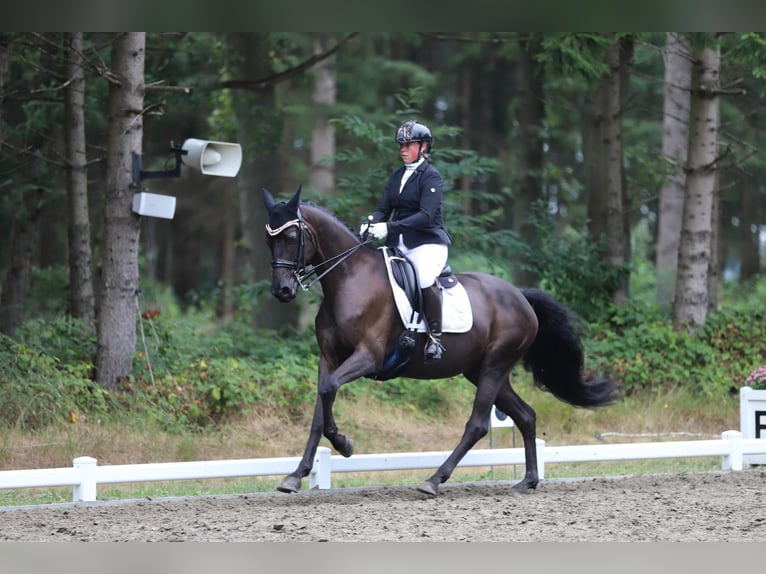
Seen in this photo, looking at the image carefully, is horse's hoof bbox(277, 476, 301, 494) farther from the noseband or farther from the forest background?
the forest background

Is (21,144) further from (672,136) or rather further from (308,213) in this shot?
(672,136)

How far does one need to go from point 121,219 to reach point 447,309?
512 centimetres

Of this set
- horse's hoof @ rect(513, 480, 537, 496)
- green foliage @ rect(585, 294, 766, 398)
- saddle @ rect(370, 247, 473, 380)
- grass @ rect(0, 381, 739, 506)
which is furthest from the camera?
green foliage @ rect(585, 294, 766, 398)

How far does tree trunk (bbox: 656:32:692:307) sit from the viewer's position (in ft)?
61.9

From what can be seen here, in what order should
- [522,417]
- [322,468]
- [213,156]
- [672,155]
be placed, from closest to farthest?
[322,468] → [522,417] → [213,156] → [672,155]

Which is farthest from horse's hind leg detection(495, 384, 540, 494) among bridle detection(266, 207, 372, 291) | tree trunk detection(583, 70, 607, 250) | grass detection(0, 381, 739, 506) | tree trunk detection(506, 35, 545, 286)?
tree trunk detection(506, 35, 545, 286)

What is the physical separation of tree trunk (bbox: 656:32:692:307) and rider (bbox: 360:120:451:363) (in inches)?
375

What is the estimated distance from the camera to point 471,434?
376 inches

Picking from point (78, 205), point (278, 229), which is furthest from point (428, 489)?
point (78, 205)

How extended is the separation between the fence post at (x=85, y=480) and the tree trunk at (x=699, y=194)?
10061mm

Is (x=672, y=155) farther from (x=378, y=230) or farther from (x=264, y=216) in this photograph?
(x=378, y=230)

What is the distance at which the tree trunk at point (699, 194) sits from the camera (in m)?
16.0

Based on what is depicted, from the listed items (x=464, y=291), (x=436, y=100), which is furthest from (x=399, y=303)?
(x=436, y=100)

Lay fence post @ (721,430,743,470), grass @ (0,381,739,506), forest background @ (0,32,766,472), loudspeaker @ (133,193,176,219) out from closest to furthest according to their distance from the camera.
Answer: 1. fence post @ (721,430,743,470)
2. grass @ (0,381,739,506)
3. loudspeaker @ (133,193,176,219)
4. forest background @ (0,32,766,472)
